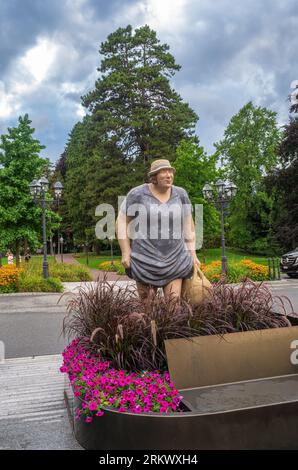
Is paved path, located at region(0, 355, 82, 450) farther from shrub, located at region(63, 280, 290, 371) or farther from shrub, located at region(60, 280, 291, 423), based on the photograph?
shrub, located at region(63, 280, 290, 371)

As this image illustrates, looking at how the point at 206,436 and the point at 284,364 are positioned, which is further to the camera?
the point at 284,364

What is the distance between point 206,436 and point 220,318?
150cm

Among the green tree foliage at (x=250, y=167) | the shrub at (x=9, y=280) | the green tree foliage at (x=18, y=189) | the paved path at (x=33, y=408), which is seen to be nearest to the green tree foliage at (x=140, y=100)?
the green tree foliage at (x=250, y=167)

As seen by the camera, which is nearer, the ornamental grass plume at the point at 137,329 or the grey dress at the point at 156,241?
the ornamental grass plume at the point at 137,329

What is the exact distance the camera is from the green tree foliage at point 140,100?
36969mm

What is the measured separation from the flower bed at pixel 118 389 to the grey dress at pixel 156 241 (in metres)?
1.17

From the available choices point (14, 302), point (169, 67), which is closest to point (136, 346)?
point (14, 302)

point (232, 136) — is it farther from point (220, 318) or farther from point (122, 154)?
point (220, 318)

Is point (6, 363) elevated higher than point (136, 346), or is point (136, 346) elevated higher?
point (136, 346)

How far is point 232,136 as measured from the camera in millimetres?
→ 44000

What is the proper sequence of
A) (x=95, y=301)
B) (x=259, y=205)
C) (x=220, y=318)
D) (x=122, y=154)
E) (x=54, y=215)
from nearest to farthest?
1. (x=220, y=318)
2. (x=95, y=301)
3. (x=54, y=215)
4. (x=122, y=154)
5. (x=259, y=205)

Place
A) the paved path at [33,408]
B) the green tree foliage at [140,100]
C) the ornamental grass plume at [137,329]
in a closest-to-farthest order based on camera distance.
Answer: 1. the paved path at [33,408]
2. the ornamental grass plume at [137,329]
3. the green tree foliage at [140,100]

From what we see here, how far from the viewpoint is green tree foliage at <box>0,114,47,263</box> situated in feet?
73.4

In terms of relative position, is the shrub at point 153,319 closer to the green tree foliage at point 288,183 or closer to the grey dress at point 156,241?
the grey dress at point 156,241
